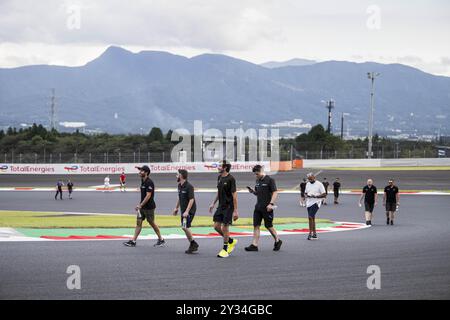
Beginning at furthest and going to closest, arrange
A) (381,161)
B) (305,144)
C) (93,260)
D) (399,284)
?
(305,144)
(381,161)
(93,260)
(399,284)

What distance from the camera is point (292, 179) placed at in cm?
5572

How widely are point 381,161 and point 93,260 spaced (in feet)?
213

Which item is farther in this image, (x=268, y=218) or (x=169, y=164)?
(x=169, y=164)

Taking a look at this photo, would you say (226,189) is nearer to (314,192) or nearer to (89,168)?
(314,192)

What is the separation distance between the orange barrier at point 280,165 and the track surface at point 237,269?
47.2m

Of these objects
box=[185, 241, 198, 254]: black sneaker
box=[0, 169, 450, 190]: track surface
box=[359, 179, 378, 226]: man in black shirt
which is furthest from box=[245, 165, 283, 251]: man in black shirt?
box=[0, 169, 450, 190]: track surface

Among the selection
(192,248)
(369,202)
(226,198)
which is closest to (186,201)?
(226,198)

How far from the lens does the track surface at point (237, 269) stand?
917 centimetres

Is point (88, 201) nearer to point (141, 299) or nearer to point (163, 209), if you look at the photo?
point (163, 209)

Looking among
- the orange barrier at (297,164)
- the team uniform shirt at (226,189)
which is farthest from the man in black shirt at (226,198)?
the orange barrier at (297,164)

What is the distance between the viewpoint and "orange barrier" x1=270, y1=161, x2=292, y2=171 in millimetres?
64750

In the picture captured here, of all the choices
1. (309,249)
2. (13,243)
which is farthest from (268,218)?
(13,243)

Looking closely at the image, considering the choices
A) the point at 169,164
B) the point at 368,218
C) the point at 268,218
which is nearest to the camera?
the point at 268,218
